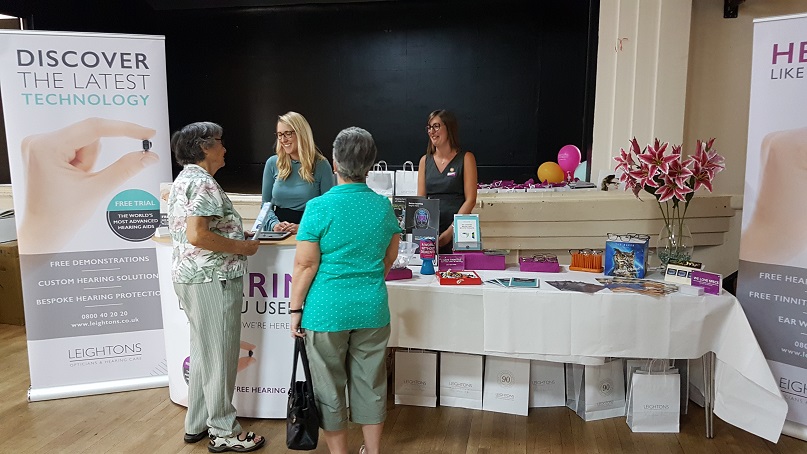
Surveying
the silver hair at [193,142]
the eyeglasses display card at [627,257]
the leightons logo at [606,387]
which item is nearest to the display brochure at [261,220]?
the silver hair at [193,142]

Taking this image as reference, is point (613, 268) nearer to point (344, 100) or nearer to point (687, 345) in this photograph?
point (687, 345)

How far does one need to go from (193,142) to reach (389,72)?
5.53m

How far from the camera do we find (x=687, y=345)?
91.5 inches

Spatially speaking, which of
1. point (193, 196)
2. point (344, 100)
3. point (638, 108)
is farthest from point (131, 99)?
point (344, 100)

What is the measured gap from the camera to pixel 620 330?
2.34 m

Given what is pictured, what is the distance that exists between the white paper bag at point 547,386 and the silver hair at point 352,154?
1.44 metres

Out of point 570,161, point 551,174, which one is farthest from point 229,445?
point 570,161

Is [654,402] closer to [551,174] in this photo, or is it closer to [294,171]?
[294,171]

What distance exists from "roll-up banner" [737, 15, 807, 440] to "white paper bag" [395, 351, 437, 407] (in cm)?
146

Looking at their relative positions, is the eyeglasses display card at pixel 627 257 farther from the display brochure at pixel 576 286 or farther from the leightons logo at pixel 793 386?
the leightons logo at pixel 793 386

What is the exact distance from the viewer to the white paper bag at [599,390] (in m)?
2.65

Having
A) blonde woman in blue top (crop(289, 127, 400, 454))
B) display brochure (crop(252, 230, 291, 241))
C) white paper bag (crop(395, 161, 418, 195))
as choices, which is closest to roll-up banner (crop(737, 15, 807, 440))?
blonde woman in blue top (crop(289, 127, 400, 454))

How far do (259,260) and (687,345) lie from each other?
1.84 meters

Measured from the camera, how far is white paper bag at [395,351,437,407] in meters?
2.77
